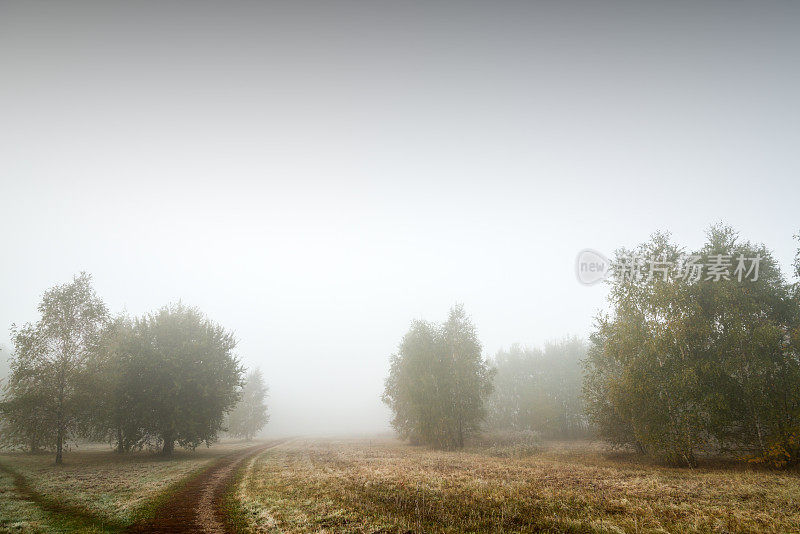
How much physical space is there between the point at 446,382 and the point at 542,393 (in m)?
30.1

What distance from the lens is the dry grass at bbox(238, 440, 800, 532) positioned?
1127cm

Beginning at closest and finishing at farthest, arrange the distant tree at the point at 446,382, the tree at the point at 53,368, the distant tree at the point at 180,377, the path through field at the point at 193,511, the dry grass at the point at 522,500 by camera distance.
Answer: the dry grass at the point at 522,500 < the path through field at the point at 193,511 < the tree at the point at 53,368 < the distant tree at the point at 180,377 < the distant tree at the point at 446,382

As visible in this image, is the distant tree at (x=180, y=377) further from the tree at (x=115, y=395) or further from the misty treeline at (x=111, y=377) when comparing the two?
the tree at (x=115, y=395)

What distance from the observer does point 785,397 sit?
2120 centimetres

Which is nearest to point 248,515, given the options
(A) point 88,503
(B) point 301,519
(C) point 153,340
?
(B) point 301,519

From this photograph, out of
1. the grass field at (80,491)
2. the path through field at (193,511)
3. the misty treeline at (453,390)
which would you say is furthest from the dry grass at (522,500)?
the misty treeline at (453,390)

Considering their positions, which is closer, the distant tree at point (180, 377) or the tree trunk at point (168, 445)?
the distant tree at point (180, 377)

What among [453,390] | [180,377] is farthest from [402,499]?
[180,377]

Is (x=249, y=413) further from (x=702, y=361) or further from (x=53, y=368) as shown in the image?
(x=702, y=361)

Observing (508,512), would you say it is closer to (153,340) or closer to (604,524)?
(604,524)

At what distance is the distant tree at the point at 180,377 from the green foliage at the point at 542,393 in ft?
143

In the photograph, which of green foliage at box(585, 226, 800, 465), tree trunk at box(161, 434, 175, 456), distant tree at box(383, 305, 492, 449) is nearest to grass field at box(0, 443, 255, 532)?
tree trunk at box(161, 434, 175, 456)

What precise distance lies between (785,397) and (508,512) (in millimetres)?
23335

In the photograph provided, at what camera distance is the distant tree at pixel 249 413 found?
62.6 meters
